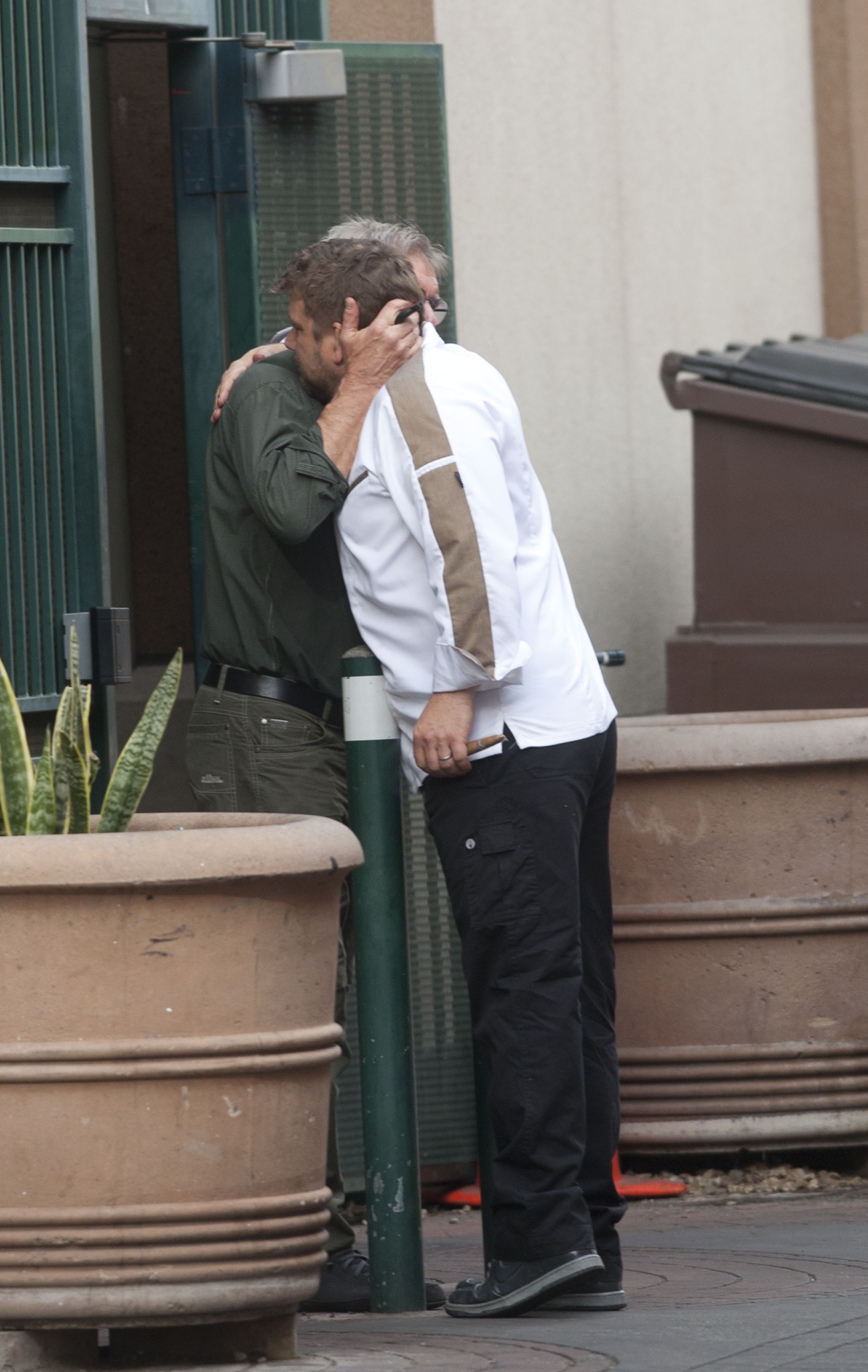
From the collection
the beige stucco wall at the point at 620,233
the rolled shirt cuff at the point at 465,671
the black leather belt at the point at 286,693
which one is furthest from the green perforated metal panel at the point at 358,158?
the beige stucco wall at the point at 620,233

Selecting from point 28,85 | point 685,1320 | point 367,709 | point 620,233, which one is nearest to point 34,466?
point 28,85

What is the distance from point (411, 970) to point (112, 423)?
2.42m

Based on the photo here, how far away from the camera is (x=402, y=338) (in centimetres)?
407

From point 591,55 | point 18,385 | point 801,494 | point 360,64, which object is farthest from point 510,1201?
point 591,55

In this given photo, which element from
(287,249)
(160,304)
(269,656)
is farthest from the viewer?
(160,304)

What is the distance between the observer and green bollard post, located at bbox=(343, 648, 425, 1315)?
13.0ft

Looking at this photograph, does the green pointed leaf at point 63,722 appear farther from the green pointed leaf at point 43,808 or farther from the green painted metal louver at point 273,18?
the green painted metal louver at point 273,18

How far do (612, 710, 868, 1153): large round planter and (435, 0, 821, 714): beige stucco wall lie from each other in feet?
7.88

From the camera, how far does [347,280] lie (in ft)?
13.5

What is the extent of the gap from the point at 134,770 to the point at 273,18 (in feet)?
7.63

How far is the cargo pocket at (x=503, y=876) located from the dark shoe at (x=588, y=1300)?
678mm

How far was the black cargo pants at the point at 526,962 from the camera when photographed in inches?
155

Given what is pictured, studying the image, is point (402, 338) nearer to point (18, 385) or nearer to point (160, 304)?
point (18, 385)

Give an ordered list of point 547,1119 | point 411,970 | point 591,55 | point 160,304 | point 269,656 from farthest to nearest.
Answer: point 591,55 < point 160,304 < point 411,970 < point 269,656 < point 547,1119
